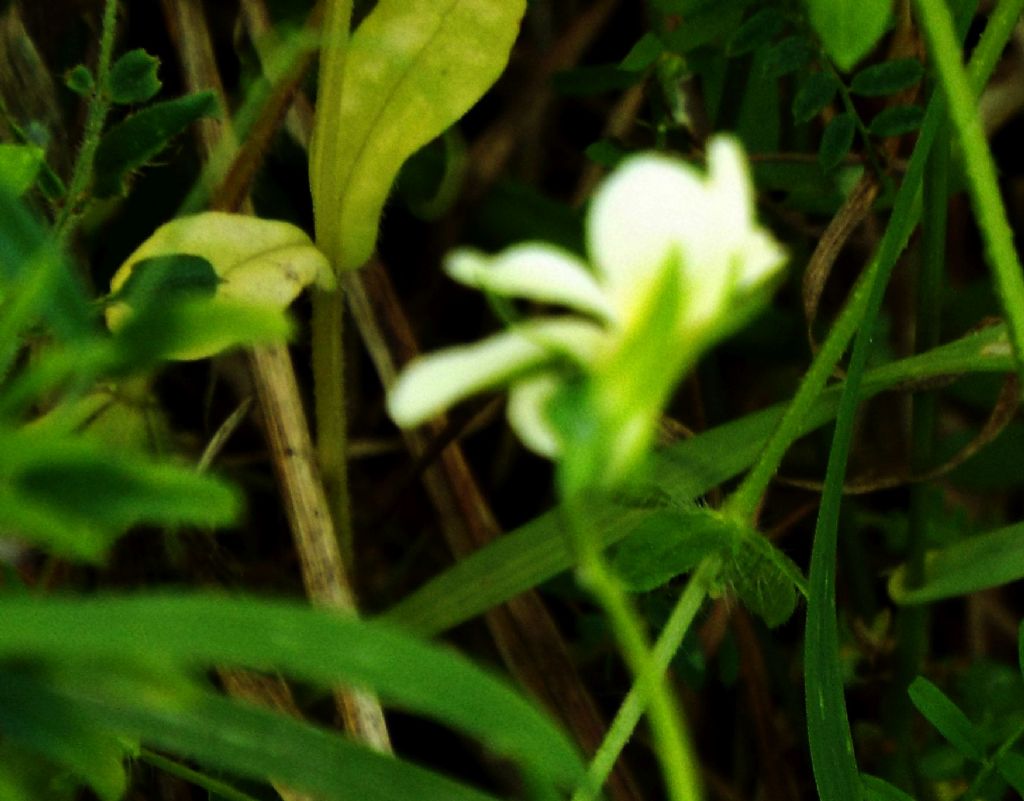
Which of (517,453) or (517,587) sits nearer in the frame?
(517,587)

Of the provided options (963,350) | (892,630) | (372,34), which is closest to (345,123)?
(372,34)

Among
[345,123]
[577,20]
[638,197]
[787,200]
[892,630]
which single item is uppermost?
[577,20]

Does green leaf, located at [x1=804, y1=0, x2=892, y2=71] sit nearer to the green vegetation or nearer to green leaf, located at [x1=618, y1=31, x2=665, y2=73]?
the green vegetation

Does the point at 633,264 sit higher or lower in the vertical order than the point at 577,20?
lower

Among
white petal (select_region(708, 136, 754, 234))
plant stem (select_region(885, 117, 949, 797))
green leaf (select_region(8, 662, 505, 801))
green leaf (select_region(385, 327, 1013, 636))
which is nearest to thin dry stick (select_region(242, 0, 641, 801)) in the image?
green leaf (select_region(385, 327, 1013, 636))

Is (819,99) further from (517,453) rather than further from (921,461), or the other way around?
(517,453)

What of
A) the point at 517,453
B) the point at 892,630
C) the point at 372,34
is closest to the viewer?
the point at 372,34

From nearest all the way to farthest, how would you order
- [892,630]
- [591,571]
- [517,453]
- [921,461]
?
1. [591,571]
2. [921,461]
3. [892,630]
4. [517,453]
